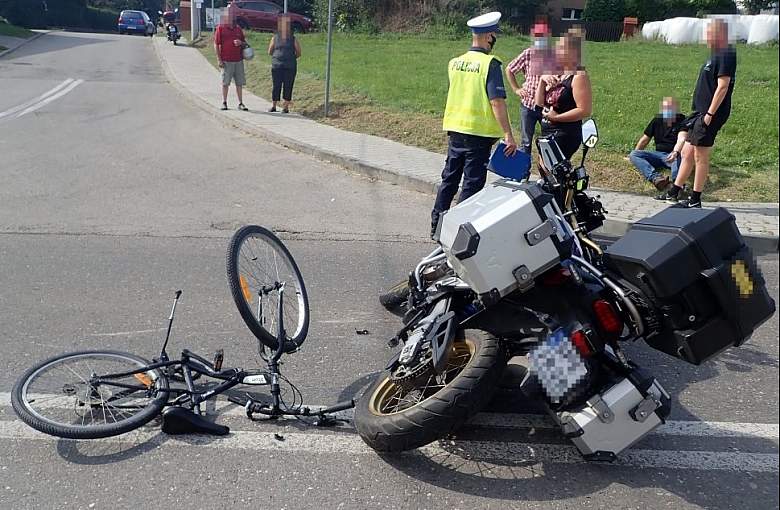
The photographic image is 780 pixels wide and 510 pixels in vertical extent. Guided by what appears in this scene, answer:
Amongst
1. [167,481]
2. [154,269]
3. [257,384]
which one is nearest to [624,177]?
[154,269]

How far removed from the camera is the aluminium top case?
3061mm

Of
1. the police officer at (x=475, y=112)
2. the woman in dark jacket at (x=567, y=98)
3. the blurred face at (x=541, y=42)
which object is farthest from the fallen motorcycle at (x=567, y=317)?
the blurred face at (x=541, y=42)

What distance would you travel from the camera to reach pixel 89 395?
3561 millimetres

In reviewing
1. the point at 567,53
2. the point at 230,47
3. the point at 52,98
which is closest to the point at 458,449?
the point at 567,53

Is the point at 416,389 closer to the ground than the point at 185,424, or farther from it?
farther from it

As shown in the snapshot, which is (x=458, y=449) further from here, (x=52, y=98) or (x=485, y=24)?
(x=52, y=98)

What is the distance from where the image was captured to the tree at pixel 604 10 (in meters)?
4.28

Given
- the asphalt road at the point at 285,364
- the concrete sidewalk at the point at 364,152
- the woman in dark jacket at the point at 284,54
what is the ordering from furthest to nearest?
the woman in dark jacket at the point at 284,54 → the concrete sidewalk at the point at 364,152 → the asphalt road at the point at 285,364

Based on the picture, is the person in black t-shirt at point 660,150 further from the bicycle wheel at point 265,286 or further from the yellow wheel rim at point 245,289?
the yellow wheel rim at point 245,289

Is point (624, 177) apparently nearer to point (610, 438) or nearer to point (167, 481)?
point (610, 438)

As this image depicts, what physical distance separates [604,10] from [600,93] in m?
6.11

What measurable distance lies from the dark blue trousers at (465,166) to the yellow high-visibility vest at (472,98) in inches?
4.4

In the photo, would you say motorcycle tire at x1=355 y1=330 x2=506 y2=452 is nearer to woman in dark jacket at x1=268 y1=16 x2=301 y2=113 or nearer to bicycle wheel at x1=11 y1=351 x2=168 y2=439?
bicycle wheel at x1=11 y1=351 x2=168 y2=439

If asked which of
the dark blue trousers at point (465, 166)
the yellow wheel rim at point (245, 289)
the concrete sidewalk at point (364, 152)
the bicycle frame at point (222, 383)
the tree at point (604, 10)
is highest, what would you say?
the tree at point (604, 10)
